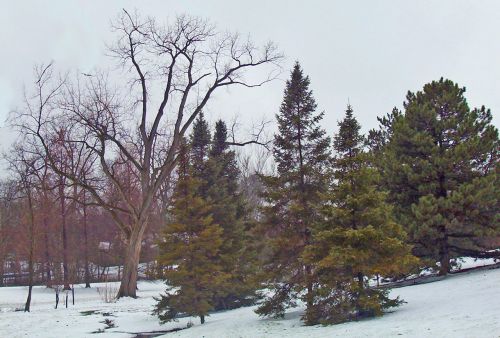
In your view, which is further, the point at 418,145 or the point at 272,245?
the point at 418,145

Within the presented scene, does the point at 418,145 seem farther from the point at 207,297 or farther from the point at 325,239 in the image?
the point at 207,297

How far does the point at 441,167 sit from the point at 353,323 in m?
7.91

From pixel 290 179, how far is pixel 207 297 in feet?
18.9

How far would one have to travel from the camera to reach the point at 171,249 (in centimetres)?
1719

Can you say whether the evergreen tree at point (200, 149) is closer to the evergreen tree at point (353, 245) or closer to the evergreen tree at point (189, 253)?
the evergreen tree at point (189, 253)

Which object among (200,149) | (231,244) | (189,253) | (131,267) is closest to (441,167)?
(231,244)

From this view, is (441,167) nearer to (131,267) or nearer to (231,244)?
(231,244)

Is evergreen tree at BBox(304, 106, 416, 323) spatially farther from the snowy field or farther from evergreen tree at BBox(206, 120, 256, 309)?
evergreen tree at BBox(206, 120, 256, 309)

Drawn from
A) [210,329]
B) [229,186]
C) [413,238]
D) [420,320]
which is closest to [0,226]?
[229,186]

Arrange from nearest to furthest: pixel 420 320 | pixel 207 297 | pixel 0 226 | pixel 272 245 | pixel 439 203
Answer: pixel 420 320, pixel 272 245, pixel 439 203, pixel 207 297, pixel 0 226

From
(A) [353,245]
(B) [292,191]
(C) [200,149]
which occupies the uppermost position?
(C) [200,149]

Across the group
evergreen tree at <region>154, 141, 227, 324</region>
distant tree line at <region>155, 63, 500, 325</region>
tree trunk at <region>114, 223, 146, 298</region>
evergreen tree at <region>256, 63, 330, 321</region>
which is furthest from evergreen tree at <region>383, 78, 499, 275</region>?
tree trunk at <region>114, 223, 146, 298</region>

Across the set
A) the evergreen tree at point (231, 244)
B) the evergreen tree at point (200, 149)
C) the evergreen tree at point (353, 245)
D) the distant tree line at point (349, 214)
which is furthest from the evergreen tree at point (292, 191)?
the evergreen tree at point (200, 149)

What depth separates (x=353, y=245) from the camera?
40.2ft
